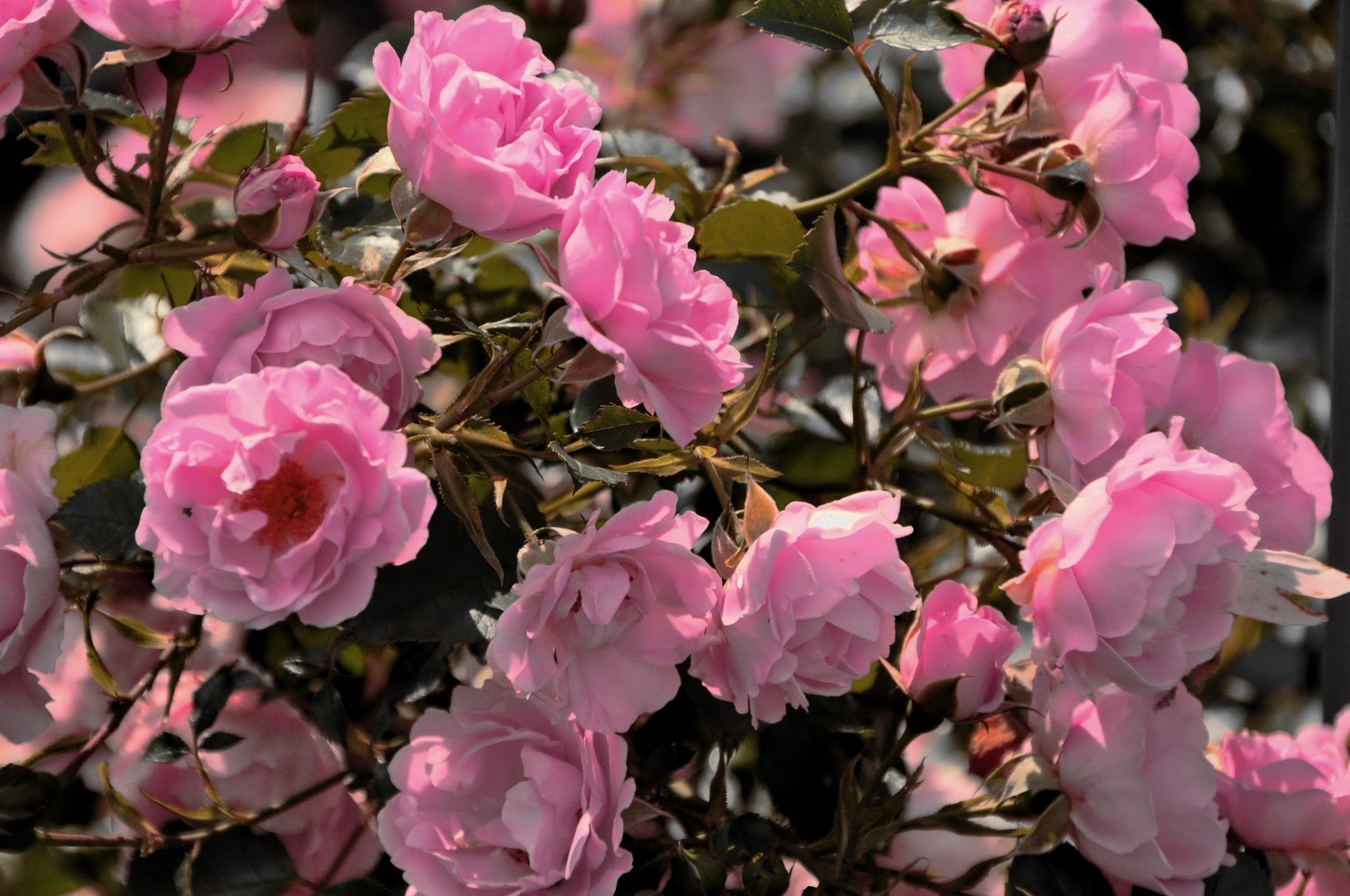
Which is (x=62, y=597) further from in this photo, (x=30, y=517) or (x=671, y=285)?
(x=671, y=285)

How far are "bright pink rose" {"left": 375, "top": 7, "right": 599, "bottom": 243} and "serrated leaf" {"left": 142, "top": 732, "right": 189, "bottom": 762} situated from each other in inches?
7.3

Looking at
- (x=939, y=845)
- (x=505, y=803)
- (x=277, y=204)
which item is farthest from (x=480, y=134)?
(x=939, y=845)

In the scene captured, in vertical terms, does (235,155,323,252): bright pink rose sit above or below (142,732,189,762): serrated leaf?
above

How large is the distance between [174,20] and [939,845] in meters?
0.34

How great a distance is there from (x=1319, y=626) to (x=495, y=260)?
45cm

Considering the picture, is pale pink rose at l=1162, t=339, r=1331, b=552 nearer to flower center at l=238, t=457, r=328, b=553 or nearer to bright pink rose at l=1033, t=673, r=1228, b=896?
Answer: bright pink rose at l=1033, t=673, r=1228, b=896

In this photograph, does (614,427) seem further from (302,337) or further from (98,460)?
(98,460)

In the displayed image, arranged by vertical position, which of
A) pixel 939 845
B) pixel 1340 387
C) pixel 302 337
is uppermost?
pixel 302 337

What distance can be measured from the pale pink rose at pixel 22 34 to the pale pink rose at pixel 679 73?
1.27ft

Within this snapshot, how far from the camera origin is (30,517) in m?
0.29

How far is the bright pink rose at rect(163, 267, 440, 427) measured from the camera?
0.87 feet

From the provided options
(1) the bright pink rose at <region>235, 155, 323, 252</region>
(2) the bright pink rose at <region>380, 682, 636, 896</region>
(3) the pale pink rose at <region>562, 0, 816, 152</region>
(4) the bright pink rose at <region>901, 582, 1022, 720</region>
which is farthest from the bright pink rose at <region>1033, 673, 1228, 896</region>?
Answer: (3) the pale pink rose at <region>562, 0, 816, 152</region>

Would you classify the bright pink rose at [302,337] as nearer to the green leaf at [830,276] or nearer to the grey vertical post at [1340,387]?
the green leaf at [830,276]

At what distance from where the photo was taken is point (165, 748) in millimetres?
357
